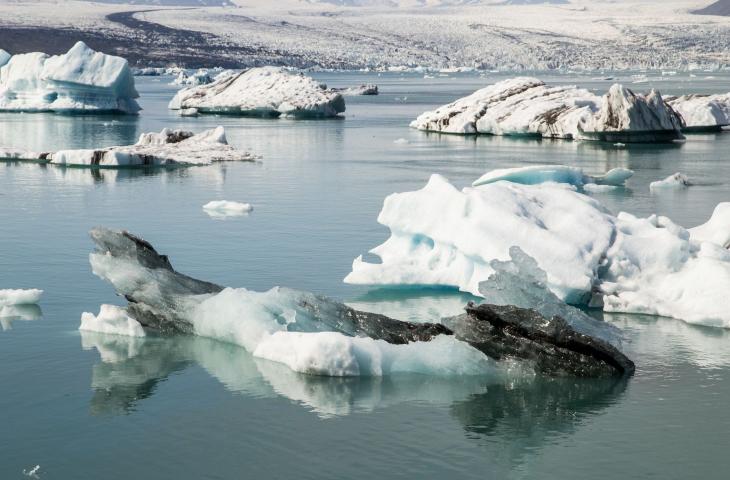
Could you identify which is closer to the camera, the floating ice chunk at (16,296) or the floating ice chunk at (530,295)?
the floating ice chunk at (530,295)

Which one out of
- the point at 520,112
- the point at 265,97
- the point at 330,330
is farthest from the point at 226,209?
the point at 265,97

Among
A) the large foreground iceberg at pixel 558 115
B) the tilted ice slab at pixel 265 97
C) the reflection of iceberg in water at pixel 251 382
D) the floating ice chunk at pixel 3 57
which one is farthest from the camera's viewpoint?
the floating ice chunk at pixel 3 57

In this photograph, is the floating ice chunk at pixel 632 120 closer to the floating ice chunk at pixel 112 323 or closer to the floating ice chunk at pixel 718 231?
the floating ice chunk at pixel 718 231

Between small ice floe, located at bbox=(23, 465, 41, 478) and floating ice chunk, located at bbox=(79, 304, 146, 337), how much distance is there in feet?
10.1

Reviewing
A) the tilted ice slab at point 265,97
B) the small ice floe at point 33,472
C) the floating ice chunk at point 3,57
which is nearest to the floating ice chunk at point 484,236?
the small ice floe at point 33,472

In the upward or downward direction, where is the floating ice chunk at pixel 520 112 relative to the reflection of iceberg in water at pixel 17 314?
upward

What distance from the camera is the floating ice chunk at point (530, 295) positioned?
29.3 ft

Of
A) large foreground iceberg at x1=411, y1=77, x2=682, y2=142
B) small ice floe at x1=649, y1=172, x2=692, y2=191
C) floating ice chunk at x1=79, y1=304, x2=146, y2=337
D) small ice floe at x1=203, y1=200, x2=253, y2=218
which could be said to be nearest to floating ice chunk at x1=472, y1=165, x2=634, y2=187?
small ice floe at x1=649, y1=172, x2=692, y2=191

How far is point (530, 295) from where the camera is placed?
29.5ft

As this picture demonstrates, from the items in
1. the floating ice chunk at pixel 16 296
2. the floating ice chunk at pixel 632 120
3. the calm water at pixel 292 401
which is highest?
the floating ice chunk at pixel 632 120

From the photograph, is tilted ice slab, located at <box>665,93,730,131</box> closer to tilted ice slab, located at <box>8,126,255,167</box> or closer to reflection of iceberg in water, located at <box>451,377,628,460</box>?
tilted ice slab, located at <box>8,126,255,167</box>

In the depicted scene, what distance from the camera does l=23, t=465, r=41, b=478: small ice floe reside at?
6.47 meters

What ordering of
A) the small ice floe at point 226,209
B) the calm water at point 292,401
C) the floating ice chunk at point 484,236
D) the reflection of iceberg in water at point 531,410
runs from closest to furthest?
the calm water at point 292,401
the reflection of iceberg in water at point 531,410
the floating ice chunk at point 484,236
the small ice floe at point 226,209

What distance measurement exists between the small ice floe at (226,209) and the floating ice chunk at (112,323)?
7578 mm
